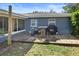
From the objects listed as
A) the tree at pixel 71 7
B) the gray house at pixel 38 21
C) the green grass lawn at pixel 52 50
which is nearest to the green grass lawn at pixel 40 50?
the green grass lawn at pixel 52 50

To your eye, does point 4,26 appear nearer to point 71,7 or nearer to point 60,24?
point 60,24

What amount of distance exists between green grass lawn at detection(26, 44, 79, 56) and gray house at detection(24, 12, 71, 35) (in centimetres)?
32

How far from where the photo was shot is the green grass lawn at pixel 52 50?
17.5ft

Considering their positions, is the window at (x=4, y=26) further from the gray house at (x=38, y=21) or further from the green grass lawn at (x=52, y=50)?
the green grass lawn at (x=52, y=50)

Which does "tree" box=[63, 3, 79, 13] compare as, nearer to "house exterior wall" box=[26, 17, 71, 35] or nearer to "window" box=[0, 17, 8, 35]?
"house exterior wall" box=[26, 17, 71, 35]

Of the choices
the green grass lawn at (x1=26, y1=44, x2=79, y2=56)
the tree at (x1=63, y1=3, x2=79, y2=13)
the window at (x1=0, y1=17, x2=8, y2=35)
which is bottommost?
the green grass lawn at (x1=26, y1=44, x2=79, y2=56)

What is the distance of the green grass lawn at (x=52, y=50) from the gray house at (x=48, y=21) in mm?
317

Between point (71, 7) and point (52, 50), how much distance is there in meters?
0.94

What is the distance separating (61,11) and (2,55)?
146 cm

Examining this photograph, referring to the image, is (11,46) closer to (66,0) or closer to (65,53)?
(65,53)

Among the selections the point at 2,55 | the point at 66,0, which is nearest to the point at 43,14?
the point at 66,0

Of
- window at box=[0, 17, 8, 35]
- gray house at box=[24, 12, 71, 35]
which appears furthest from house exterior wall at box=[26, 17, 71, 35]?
window at box=[0, 17, 8, 35]

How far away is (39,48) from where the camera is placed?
5.38 metres

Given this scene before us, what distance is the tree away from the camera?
521 cm
